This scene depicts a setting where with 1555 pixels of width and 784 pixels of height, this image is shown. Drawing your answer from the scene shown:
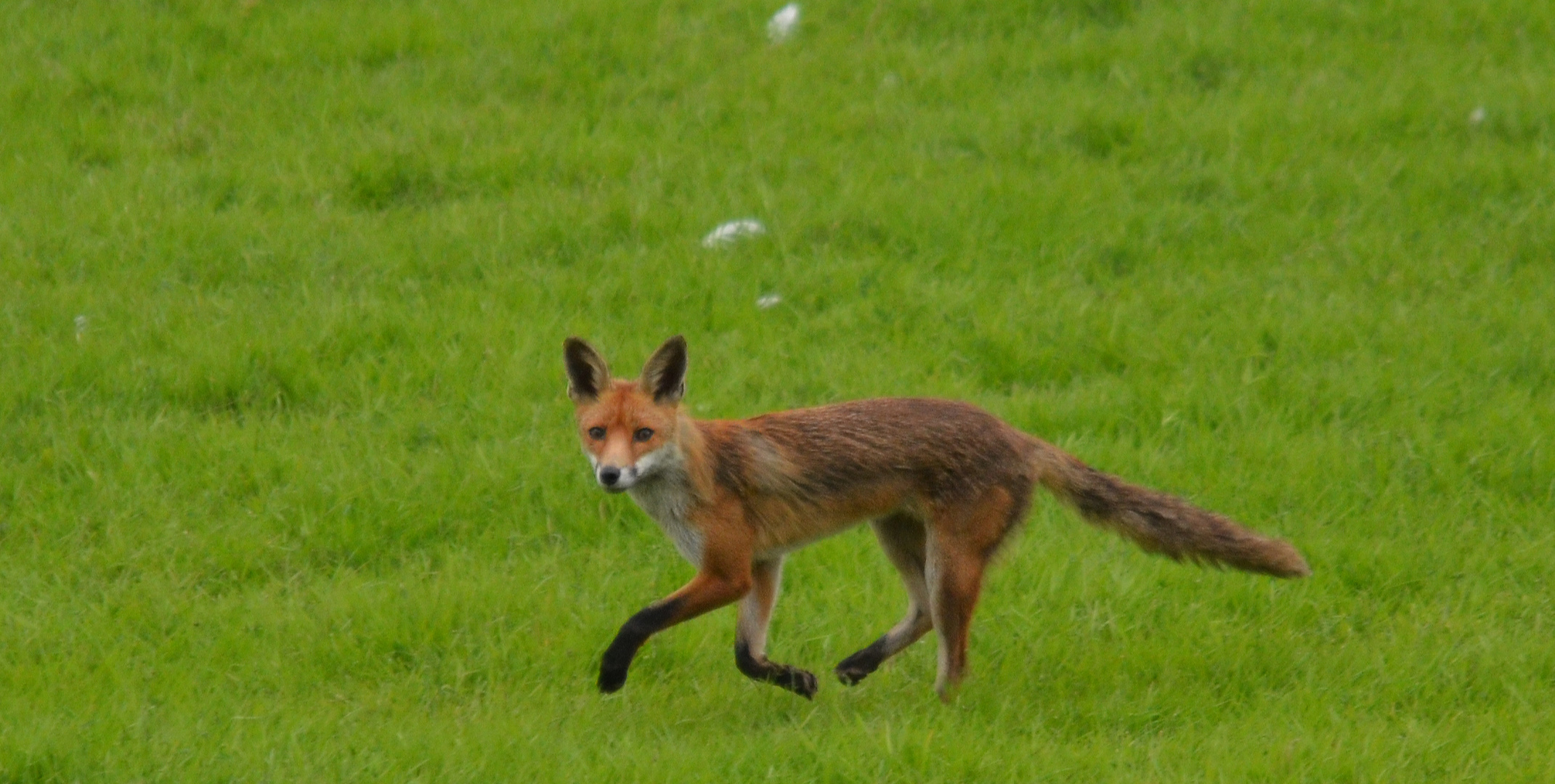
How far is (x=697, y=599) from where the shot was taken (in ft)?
21.0

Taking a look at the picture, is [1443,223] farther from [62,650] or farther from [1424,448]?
[62,650]

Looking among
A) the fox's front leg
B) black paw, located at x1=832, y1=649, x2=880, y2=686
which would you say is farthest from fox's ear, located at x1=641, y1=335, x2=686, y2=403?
black paw, located at x1=832, y1=649, x2=880, y2=686

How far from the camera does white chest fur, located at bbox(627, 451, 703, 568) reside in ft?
21.6

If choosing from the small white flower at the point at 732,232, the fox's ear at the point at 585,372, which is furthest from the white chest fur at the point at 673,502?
the small white flower at the point at 732,232

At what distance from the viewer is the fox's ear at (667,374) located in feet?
22.0

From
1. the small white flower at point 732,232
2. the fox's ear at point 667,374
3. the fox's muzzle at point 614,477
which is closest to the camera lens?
the fox's muzzle at point 614,477

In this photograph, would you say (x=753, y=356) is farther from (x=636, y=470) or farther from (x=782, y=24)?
(x=782, y=24)

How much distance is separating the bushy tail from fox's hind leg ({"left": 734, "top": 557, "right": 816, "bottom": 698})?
1.22 metres

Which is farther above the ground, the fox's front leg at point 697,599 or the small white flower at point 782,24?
the small white flower at point 782,24

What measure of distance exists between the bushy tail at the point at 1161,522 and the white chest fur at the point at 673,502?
1.49 m

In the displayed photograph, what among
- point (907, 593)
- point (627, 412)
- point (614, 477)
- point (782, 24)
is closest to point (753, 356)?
point (907, 593)

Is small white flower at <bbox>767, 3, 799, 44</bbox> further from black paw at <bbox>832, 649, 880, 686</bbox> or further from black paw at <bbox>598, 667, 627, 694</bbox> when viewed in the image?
black paw at <bbox>598, 667, 627, 694</bbox>

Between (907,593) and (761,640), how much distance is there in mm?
903

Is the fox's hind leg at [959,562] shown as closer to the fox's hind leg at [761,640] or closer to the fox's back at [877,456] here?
the fox's back at [877,456]
